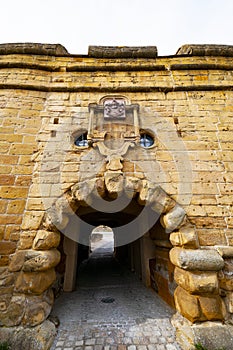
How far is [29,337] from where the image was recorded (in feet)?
6.19

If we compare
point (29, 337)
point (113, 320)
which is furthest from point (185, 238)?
point (29, 337)

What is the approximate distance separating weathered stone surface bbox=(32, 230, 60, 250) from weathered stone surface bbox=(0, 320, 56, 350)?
0.91m

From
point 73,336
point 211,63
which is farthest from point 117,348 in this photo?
point 211,63

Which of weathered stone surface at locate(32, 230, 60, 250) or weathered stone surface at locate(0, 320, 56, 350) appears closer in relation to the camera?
weathered stone surface at locate(0, 320, 56, 350)

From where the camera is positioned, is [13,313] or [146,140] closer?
[13,313]

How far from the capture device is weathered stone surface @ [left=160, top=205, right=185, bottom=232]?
2357 mm

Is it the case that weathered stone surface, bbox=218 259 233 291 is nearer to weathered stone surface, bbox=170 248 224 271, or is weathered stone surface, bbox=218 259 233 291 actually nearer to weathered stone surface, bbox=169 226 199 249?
weathered stone surface, bbox=170 248 224 271

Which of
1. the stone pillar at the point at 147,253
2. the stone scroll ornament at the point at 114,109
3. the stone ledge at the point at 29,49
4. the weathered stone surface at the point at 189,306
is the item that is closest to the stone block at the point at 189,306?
the weathered stone surface at the point at 189,306

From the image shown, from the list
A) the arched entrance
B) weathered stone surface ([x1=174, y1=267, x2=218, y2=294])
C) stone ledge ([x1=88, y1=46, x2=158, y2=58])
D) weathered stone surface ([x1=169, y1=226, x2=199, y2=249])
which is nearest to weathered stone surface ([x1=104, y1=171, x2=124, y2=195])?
the arched entrance

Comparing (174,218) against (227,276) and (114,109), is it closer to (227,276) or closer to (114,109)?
(227,276)

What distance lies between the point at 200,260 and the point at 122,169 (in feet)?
5.45

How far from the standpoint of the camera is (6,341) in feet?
6.11

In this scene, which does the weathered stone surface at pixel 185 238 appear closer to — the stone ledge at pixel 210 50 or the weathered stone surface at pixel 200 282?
the weathered stone surface at pixel 200 282

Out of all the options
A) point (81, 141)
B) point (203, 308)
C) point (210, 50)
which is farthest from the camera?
point (210, 50)
